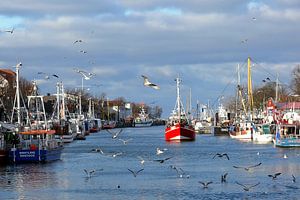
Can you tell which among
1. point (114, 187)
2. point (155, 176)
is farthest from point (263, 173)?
point (114, 187)

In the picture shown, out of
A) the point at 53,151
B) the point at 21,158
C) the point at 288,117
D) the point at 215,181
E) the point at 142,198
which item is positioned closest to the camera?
the point at 142,198

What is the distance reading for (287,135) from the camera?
4879 inches

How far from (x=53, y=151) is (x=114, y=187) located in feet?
99.5

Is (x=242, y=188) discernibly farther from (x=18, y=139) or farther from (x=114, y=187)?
(x=18, y=139)

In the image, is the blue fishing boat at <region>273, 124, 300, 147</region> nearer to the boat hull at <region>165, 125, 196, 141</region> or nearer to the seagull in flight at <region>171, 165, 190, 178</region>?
the boat hull at <region>165, 125, 196, 141</region>

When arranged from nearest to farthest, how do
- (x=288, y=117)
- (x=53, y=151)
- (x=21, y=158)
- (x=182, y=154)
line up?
(x=21, y=158) < (x=53, y=151) < (x=182, y=154) < (x=288, y=117)

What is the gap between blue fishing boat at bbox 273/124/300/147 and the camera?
118750mm

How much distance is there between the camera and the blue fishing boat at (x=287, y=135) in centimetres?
11875

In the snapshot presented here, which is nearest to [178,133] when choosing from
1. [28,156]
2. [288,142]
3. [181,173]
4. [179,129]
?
[179,129]

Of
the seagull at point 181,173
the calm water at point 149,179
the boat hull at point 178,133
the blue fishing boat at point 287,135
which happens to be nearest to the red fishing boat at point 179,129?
the boat hull at point 178,133

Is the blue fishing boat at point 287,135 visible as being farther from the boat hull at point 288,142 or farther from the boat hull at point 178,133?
the boat hull at point 178,133

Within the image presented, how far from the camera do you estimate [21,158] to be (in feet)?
297

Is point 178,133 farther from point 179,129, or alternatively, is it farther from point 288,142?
point 288,142

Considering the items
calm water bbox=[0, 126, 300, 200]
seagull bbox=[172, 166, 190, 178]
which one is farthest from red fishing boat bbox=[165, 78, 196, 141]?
seagull bbox=[172, 166, 190, 178]
